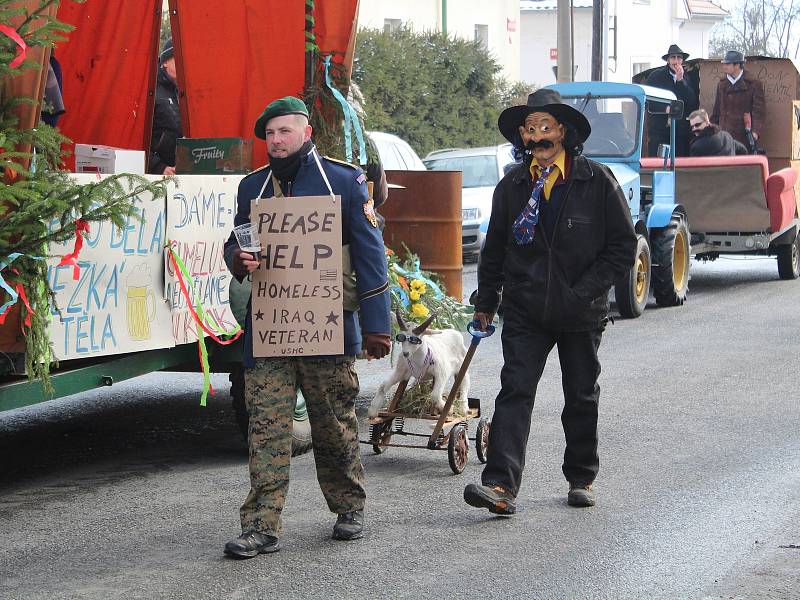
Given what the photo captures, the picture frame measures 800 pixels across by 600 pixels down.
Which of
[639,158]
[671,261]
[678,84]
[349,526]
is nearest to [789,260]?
[678,84]

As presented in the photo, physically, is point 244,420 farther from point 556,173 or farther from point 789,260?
point 789,260

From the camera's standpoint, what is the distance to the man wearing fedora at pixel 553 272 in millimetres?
6586

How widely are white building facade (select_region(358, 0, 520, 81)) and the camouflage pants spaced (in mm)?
26388

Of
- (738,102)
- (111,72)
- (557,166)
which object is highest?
(738,102)

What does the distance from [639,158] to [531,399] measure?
9.20 meters

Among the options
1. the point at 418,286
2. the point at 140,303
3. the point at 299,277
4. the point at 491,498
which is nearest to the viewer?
the point at 299,277

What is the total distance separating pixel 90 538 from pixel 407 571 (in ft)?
5.01

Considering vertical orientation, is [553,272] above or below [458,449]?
above

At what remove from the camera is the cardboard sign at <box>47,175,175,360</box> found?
21.3 feet

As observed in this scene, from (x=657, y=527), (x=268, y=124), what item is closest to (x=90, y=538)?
(x=268, y=124)

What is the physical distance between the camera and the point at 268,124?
19.5ft

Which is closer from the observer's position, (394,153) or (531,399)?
(531,399)

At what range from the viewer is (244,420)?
8008 millimetres

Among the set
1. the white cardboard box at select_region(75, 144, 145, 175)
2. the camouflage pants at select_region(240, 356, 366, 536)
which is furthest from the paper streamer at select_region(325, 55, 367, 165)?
the camouflage pants at select_region(240, 356, 366, 536)
